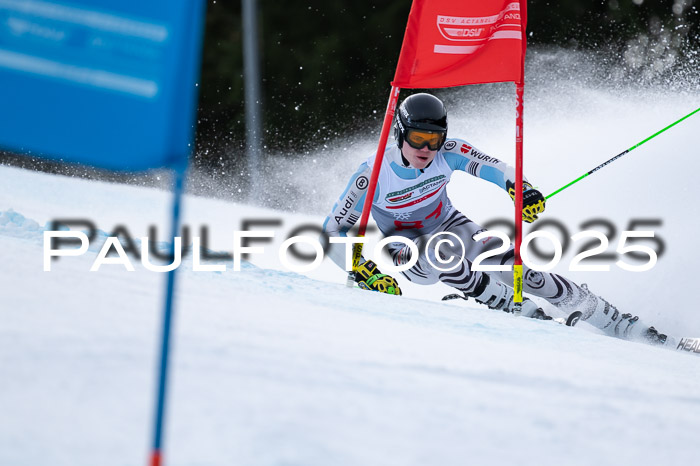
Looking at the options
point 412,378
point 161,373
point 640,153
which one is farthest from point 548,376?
point 640,153

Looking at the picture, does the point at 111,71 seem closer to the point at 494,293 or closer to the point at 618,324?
the point at 494,293

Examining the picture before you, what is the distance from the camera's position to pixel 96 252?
13.4ft

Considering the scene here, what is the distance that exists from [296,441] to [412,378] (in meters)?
0.69

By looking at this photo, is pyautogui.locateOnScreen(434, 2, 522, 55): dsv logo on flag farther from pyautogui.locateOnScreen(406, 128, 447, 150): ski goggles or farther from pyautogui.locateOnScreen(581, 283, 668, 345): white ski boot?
pyautogui.locateOnScreen(581, 283, 668, 345): white ski boot

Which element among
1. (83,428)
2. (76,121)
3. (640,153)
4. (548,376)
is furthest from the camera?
(640,153)

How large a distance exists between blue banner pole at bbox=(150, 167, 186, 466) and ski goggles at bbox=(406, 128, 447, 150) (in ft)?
10.5

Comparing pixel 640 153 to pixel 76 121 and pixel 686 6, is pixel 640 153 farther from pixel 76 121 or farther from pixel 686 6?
pixel 686 6

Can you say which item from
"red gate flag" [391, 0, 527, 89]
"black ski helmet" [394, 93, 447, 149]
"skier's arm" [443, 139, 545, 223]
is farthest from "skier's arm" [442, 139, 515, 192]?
"red gate flag" [391, 0, 527, 89]

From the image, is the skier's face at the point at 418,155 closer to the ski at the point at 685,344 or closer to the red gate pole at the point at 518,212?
the red gate pole at the point at 518,212

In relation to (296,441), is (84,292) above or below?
above

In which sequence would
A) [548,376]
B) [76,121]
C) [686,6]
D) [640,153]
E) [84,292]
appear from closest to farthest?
[76,121]
[548,376]
[84,292]
[640,153]
[686,6]
